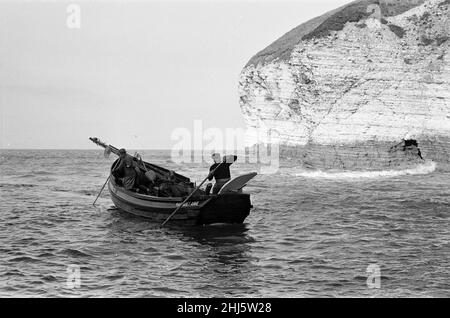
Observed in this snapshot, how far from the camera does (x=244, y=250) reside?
1449 centimetres

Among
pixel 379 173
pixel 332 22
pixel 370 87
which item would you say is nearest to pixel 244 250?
pixel 379 173

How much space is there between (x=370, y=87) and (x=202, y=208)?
83.3 ft

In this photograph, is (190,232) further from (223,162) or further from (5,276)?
(5,276)

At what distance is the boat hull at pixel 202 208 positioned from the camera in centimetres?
1709

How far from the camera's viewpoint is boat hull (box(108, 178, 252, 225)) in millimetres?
17094

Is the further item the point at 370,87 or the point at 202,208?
the point at 370,87

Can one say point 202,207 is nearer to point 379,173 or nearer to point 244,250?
point 244,250

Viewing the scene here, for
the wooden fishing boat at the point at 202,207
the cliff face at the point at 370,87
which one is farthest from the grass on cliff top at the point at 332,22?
the wooden fishing boat at the point at 202,207

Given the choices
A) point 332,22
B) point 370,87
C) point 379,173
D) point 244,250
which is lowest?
point 244,250

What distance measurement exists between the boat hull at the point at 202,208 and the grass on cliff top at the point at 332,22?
85.0 ft

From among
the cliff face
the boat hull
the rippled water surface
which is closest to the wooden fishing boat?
the boat hull

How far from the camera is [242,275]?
11883 millimetres

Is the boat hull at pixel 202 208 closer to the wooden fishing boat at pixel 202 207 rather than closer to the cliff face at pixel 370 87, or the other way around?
the wooden fishing boat at pixel 202 207
